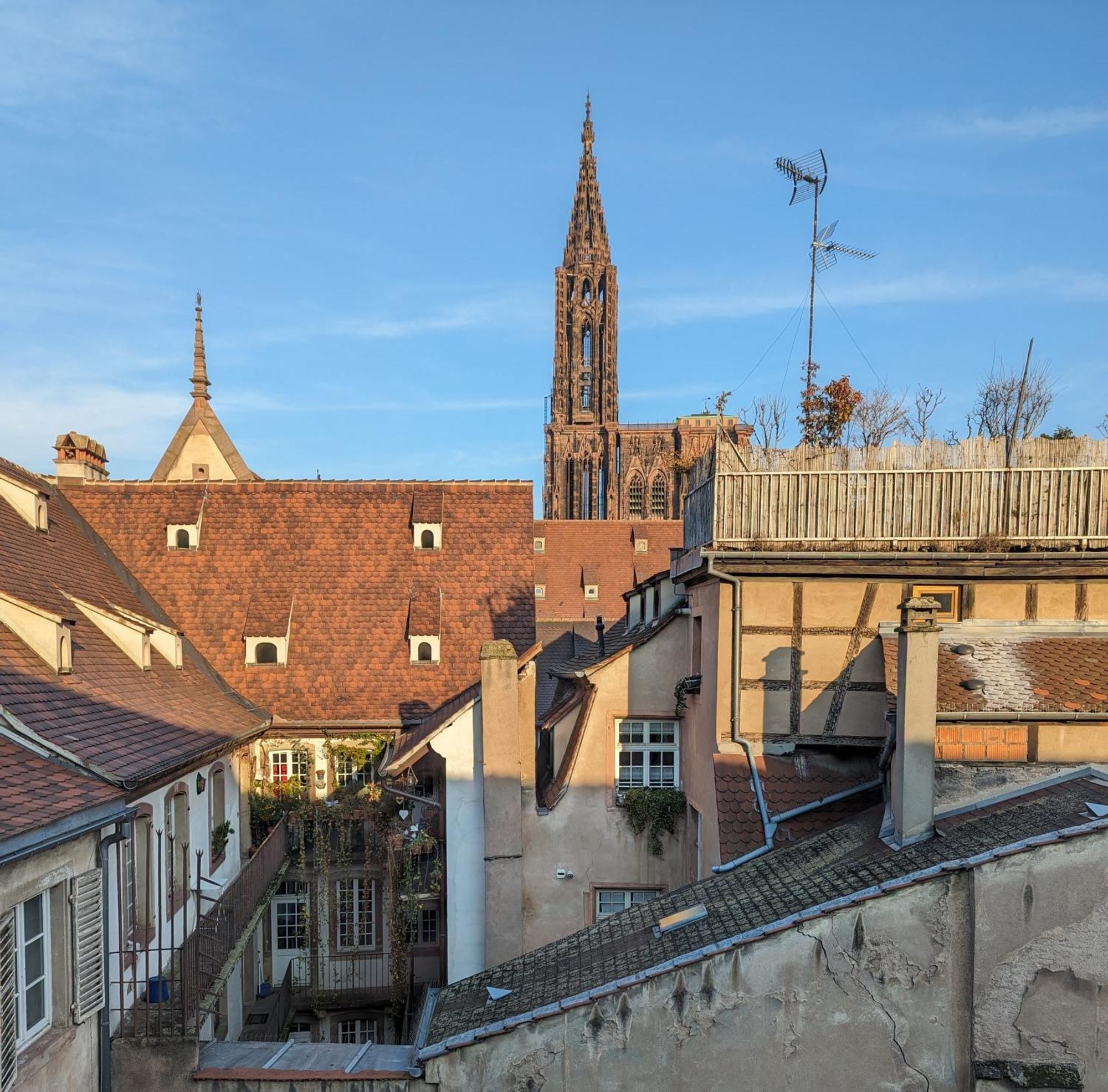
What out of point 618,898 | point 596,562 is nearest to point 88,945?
point 618,898

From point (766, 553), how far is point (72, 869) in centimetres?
851

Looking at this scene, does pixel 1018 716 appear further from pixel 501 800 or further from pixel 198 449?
pixel 198 449

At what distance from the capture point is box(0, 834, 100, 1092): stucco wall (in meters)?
6.84

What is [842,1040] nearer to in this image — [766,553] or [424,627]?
[766,553]

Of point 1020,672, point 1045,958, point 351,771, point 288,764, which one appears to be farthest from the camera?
point 288,764

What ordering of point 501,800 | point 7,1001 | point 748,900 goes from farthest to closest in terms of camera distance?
point 501,800 → point 748,900 → point 7,1001

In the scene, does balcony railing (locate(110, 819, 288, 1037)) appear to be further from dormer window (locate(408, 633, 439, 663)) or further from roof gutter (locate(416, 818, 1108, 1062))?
dormer window (locate(408, 633, 439, 663))

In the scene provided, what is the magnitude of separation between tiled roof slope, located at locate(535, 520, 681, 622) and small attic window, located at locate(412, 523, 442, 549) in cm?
2009

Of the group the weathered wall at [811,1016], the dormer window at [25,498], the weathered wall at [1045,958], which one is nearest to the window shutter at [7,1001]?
the weathered wall at [811,1016]

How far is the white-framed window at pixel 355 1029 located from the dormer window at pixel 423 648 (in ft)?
21.8

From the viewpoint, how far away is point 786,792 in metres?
11.1

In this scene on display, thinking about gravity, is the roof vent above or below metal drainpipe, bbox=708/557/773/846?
below

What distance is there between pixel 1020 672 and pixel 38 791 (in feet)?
34.3

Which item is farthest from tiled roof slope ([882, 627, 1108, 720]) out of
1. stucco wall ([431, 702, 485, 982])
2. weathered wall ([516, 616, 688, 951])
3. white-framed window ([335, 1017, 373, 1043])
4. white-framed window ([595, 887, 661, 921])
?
white-framed window ([335, 1017, 373, 1043])
